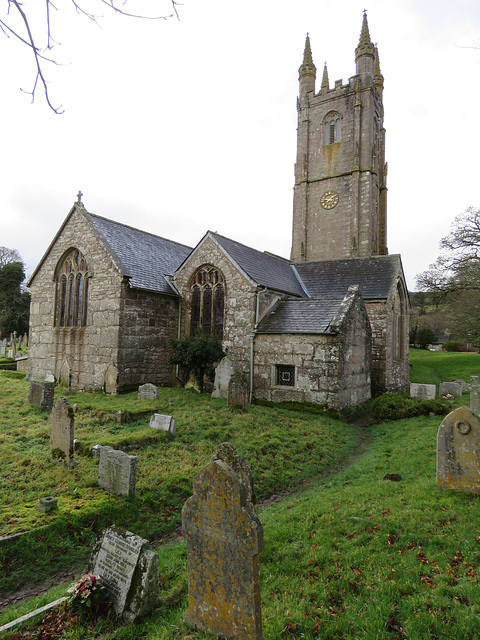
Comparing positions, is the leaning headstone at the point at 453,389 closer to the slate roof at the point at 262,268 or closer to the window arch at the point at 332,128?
the slate roof at the point at 262,268

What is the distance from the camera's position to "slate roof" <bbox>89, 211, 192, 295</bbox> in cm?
1769

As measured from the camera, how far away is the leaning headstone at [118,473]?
22.3ft

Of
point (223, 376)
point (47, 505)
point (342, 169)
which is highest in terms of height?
point (342, 169)

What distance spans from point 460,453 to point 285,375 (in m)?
9.26

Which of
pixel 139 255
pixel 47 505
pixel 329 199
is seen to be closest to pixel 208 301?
pixel 139 255

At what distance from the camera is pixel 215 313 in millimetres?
18453

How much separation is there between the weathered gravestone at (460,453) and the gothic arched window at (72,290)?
52.9 ft

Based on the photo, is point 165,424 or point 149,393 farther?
point 149,393

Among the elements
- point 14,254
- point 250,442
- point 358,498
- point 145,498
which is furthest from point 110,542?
point 14,254

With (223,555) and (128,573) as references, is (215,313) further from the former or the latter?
(223,555)

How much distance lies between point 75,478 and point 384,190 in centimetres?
3436

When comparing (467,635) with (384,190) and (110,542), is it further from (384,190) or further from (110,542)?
(384,190)

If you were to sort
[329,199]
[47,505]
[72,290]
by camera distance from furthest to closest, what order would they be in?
1. [329,199]
2. [72,290]
3. [47,505]

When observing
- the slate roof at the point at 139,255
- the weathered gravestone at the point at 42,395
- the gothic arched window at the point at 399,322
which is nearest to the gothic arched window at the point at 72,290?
the slate roof at the point at 139,255
